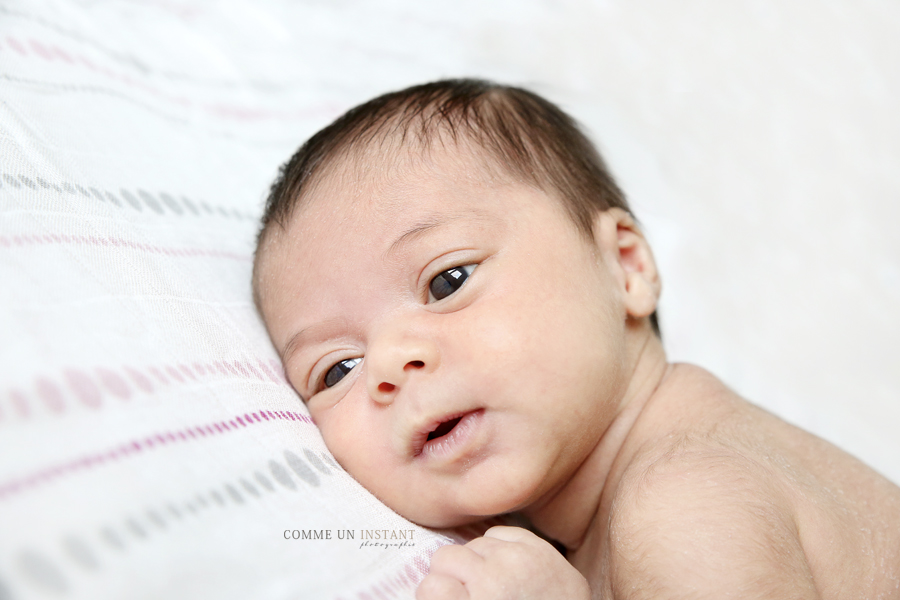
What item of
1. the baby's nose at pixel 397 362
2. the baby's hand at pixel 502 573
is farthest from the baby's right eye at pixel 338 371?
the baby's hand at pixel 502 573

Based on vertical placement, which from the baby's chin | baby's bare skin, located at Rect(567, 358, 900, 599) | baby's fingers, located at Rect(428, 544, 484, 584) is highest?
baby's bare skin, located at Rect(567, 358, 900, 599)

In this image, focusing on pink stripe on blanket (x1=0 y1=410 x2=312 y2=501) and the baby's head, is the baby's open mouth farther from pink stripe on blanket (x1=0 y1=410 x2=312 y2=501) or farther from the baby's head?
pink stripe on blanket (x1=0 y1=410 x2=312 y2=501)

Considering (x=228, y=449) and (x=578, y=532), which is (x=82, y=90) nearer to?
(x=228, y=449)

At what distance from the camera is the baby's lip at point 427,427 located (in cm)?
99

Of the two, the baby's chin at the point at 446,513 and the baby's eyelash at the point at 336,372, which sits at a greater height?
the baby's eyelash at the point at 336,372

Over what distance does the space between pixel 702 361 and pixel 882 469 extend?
0.45 m

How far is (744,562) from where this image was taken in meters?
0.84

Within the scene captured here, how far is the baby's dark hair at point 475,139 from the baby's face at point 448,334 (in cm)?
5

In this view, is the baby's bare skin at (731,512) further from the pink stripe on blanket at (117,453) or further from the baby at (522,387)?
the pink stripe on blanket at (117,453)

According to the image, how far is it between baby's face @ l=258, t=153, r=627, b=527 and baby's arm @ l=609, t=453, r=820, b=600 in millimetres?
152

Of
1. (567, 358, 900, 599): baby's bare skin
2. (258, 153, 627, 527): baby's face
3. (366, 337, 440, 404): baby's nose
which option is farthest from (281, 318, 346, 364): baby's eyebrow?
(567, 358, 900, 599): baby's bare skin

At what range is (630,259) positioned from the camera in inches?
51.0

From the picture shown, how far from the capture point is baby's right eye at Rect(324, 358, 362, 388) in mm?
1146

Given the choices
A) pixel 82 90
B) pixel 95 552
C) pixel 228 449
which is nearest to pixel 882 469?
pixel 228 449
